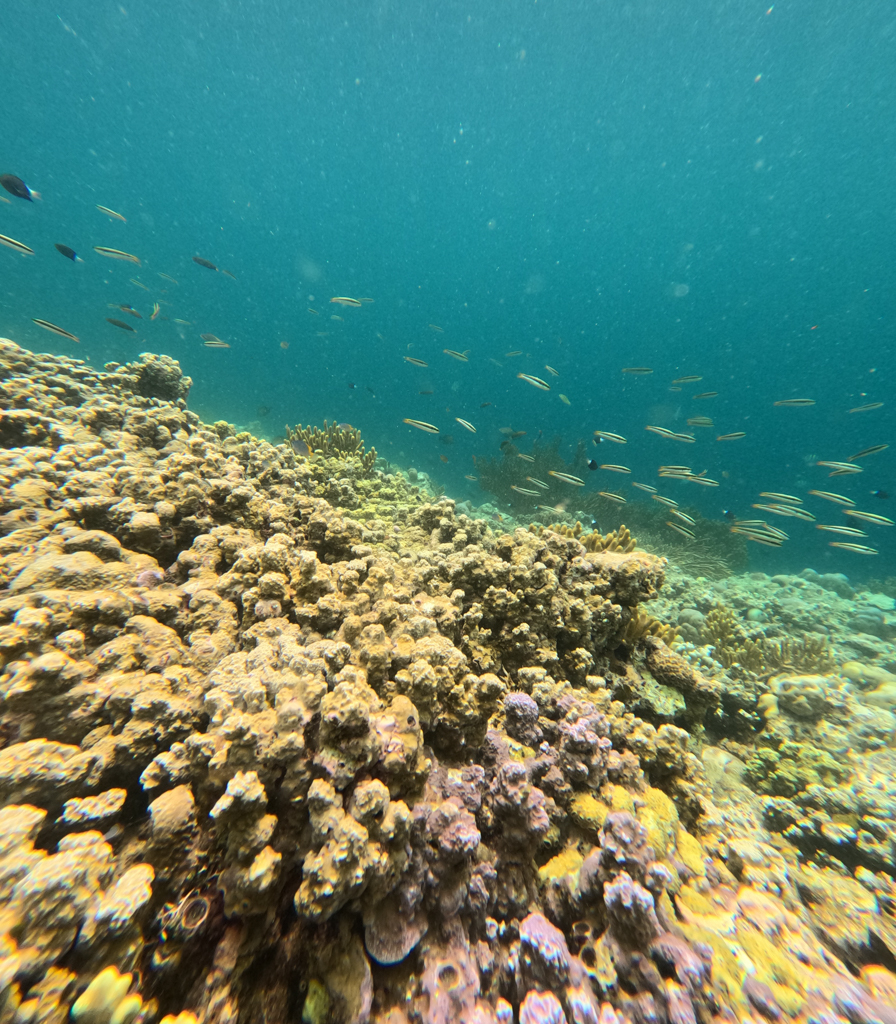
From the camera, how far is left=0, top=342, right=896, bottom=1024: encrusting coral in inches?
53.6

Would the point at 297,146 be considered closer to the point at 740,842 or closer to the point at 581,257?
the point at 581,257

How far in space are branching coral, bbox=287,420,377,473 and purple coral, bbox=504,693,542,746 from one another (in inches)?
201

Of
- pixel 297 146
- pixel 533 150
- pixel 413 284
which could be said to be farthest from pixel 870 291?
pixel 297 146

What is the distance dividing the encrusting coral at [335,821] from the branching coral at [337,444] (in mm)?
3968

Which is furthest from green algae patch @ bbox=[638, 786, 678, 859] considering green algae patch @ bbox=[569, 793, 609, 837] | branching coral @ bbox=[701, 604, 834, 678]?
branching coral @ bbox=[701, 604, 834, 678]

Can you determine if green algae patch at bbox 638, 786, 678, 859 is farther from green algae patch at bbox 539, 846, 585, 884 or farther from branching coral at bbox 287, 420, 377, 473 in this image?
branching coral at bbox 287, 420, 377, 473

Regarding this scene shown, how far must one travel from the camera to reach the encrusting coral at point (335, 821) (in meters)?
1.36

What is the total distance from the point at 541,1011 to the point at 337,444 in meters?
7.24

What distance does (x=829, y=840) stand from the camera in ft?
9.43

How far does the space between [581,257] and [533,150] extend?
21.9 m

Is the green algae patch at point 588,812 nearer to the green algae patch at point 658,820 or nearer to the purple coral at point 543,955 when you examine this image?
the green algae patch at point 658,820

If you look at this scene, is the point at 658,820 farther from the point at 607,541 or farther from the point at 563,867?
the point at 607,541

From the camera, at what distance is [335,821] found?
1.49 m

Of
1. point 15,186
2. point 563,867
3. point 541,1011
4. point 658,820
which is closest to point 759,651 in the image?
point 658,820
